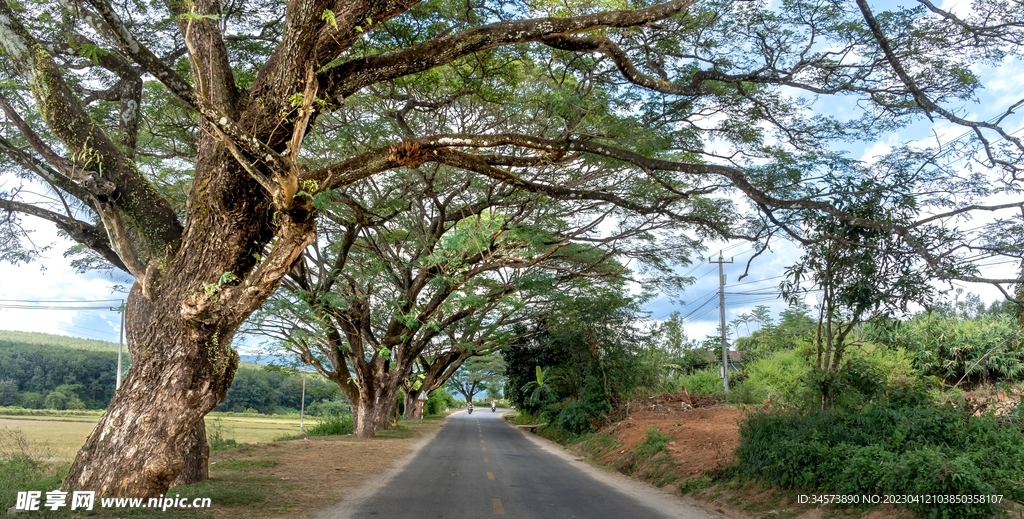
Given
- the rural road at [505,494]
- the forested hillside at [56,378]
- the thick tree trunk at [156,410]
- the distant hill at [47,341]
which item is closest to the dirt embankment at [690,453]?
the rural road at [505,494]

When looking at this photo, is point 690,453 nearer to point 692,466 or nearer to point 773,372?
point 692,466

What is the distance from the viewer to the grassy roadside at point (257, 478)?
721 cm

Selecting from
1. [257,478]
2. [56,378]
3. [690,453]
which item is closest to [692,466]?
[690,453]

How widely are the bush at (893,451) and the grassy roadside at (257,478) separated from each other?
5994mm

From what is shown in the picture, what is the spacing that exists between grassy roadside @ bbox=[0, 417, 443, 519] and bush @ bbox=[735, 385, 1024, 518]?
5.99 meters

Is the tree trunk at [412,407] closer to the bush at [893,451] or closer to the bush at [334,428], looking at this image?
the bush at [334,428]

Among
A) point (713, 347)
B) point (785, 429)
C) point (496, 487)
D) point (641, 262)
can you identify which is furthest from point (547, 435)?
point (785, 429)

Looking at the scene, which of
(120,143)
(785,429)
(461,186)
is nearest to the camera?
(785,429)

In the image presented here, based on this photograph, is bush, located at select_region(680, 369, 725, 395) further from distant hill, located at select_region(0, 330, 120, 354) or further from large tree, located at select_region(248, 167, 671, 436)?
distant hill, located at select_region(0, 330, 120, 354)

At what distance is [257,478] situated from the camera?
34.2 ft

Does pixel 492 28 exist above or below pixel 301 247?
above

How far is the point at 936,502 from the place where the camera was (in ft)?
19.6

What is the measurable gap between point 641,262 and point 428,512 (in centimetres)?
1291

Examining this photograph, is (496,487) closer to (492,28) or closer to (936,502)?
(936,502)
